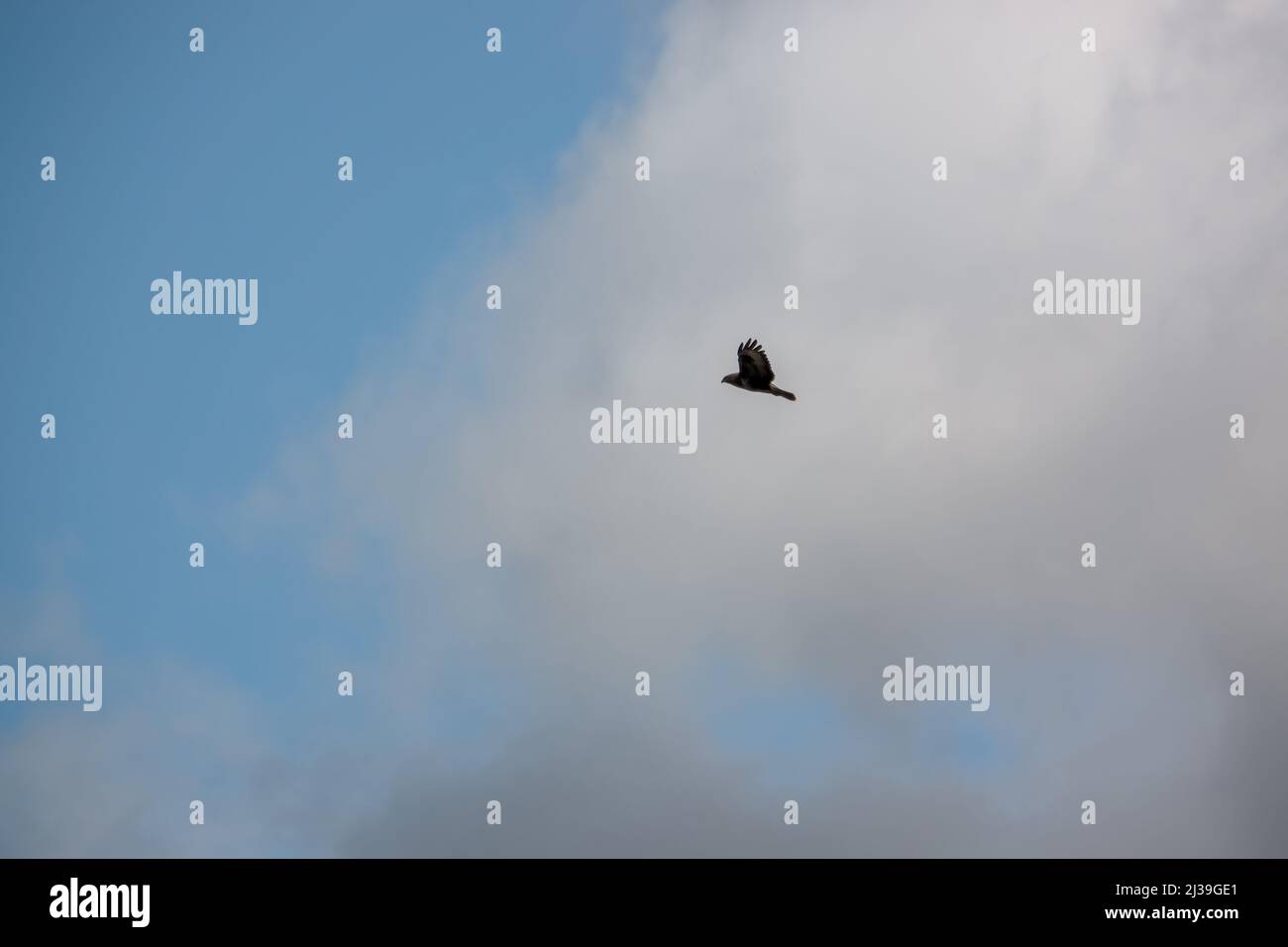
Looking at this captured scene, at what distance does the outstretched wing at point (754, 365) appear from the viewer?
56.2 meters

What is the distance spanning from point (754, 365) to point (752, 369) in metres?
0.19

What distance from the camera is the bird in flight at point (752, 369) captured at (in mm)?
56281

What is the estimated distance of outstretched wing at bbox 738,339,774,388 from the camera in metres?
56.2

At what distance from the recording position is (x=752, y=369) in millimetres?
56625

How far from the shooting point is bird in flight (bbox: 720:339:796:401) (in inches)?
2216

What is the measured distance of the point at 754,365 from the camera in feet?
185

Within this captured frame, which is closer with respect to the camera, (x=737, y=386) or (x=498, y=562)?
(x=737, y=386)
